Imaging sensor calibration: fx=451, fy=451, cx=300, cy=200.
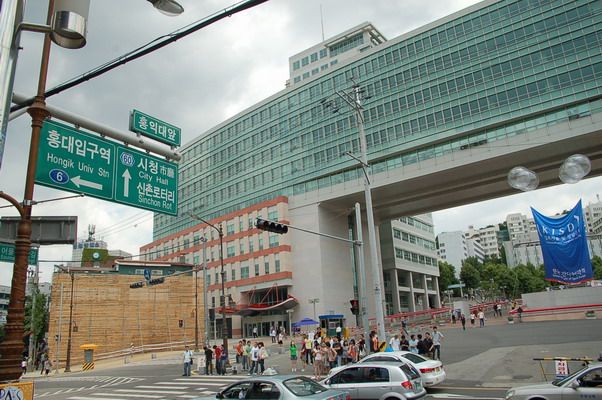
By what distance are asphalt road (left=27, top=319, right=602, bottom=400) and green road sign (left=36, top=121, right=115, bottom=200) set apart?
41.8 ft

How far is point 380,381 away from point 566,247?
79.5 ft

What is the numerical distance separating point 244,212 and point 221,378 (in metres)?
49.4

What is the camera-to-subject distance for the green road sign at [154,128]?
1026cm

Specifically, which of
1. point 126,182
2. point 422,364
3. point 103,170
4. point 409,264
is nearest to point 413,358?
point 422,364

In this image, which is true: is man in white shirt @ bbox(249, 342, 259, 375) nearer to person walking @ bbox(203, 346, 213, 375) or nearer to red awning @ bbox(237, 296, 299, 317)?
person walking @ bbox(203, 346, 213, 375)

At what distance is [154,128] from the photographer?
10.8m

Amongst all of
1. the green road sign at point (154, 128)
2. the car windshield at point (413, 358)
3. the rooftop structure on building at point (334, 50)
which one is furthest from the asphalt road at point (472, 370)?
the rooftop structure on building at point (334, 50)

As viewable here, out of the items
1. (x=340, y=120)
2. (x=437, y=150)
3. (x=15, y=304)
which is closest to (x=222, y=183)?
(x=340, y=120)

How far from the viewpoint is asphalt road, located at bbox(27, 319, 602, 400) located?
58.5 feet

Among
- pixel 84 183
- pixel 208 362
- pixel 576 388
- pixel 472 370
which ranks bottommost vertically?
pixel 472 370

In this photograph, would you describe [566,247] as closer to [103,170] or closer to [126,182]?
[126,182]

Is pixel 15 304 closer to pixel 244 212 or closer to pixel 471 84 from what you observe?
pixel 471 84

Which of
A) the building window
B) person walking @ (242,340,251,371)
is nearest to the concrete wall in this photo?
Result: person walking @ (242,340,251,371)

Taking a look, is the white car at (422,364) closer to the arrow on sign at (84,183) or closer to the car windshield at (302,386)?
the car windshield at (302,386)
